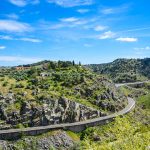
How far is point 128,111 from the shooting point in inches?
6629

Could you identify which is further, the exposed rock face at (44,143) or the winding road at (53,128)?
the winding road at (53,128)

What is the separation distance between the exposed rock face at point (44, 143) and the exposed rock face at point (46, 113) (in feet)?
32.1

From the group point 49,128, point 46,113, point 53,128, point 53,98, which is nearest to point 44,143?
point 49,128

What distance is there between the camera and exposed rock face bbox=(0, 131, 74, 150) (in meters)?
125

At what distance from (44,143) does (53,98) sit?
87.3 feet

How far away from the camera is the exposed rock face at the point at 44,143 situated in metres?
125

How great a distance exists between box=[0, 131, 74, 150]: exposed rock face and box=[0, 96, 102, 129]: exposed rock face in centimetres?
977

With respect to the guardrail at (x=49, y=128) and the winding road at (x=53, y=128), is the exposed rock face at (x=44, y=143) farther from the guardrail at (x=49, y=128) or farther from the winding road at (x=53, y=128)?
the winding road at (x=53, y=128)

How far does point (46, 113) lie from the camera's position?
143 meters

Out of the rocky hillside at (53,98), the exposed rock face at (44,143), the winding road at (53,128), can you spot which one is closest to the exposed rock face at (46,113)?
the rocky hillside at (53,98)

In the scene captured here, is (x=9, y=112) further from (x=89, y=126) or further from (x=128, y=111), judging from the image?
(x=128, y=111)

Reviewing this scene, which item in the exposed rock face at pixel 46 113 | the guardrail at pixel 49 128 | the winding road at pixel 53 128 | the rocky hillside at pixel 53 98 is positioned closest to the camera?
the guardrail at pixel 49 128

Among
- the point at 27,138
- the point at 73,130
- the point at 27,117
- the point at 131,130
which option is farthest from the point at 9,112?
the point at 131,130

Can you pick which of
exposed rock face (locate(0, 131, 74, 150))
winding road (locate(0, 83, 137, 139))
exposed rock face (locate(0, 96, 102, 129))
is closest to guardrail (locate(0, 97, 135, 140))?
winding road (locate(0, 83, 137, 139))
